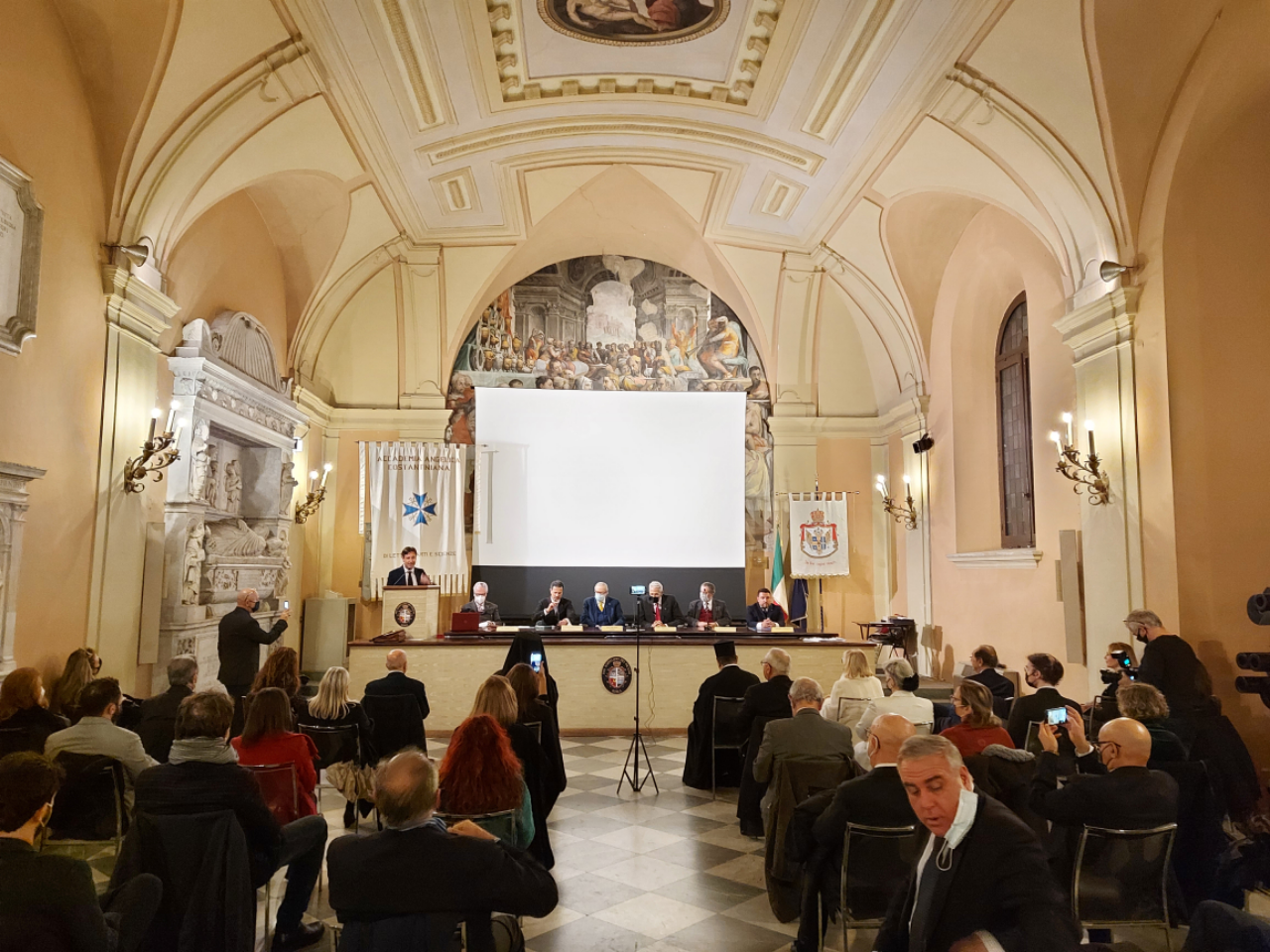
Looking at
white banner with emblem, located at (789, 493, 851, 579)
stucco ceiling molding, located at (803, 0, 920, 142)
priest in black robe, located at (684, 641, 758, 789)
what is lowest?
priest in black robe, located at (684, 641, 758, 789)

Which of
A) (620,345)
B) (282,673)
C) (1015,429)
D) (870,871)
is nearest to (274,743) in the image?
(282,673)

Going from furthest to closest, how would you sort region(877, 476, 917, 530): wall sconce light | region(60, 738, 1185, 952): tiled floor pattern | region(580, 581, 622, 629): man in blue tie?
1. region(877, 476, 917, 530): wall sconce light
2. region(580, 581, 622, 629): man in blue tie
3. region(60, 738, 1185, 952): tiled floor pattern

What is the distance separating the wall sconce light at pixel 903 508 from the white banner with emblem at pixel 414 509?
561 cm

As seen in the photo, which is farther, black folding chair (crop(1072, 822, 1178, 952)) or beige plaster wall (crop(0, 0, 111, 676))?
beige plaster wall (crop(0, 0, 111, 676))

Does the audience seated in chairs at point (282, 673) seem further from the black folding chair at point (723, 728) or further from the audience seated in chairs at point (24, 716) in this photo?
the black folding chair at point (723, 728)

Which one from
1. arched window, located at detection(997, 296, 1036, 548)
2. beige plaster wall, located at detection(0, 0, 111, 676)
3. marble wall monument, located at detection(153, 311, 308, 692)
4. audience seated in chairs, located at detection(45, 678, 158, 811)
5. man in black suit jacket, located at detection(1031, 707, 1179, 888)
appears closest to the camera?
man in black suit jacket, located at detection(1031, 707, 1179, 888)

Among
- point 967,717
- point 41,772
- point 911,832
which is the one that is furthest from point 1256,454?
point 41,772

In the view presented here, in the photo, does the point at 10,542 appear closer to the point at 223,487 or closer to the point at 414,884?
the point at 223,487

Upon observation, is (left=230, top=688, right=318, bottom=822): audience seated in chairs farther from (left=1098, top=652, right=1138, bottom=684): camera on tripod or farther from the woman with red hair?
(left=1098, top=652, right=1138, bottom=684): camera on tripod

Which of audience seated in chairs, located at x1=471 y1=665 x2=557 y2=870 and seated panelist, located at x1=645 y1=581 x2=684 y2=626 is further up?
seated panelist, located at x1=645 y1=581 x2=684 y2=626

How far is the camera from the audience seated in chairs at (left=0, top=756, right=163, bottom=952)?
2.17m

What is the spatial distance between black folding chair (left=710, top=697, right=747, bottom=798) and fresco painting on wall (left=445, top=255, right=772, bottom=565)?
608cm

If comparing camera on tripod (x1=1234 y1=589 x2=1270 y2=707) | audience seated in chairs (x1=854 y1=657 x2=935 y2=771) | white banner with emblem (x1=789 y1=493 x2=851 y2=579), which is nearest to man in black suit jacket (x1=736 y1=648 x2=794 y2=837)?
audience seated in chairs (x1=854 y1=657 x2=935 y2=771)

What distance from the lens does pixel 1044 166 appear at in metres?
7.45
